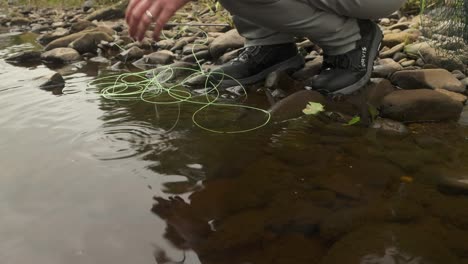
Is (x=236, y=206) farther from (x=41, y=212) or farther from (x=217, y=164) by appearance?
(x=41, y=212)

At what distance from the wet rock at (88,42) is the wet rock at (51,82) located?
1.16 meters

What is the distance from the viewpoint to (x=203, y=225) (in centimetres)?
112

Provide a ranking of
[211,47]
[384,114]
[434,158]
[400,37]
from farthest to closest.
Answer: [211,47] < [400,37] < [384,114] < [434,158]

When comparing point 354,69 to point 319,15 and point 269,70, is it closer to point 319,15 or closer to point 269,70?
point 319,15

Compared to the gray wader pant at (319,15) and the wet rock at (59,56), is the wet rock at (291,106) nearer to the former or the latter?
the gray wader pant at (319,15)

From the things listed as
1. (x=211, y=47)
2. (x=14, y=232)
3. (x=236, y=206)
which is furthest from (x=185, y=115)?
(x=211, y=47)

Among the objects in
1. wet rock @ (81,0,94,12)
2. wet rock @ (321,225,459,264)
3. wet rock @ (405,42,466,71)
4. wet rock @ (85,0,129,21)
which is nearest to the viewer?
wet rock @ (321,225,459,264)

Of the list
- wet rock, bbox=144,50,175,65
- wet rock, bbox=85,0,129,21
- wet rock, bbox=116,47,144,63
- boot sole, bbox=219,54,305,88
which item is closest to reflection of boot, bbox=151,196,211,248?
boot sole, bbox=219,54,305,88

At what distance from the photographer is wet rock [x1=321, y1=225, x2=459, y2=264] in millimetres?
964

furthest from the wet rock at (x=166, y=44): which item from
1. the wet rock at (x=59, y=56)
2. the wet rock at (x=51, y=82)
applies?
the wet rock at (x=51, y=82)

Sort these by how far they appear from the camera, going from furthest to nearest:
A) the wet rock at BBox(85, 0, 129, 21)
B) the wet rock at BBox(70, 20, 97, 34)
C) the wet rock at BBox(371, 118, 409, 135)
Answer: the wet rock at BBox(85, 0, 129, 21) → the wet rock at BBox(70, 20, 97, 34) → the wet rock at BBox(371, 118, 409, 135)

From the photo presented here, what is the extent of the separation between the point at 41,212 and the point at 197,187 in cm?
44

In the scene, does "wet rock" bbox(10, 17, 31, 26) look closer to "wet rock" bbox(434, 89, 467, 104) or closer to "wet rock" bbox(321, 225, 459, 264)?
"wet rock" bbox(434, 89, 467, 104)

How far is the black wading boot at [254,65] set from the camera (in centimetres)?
237
